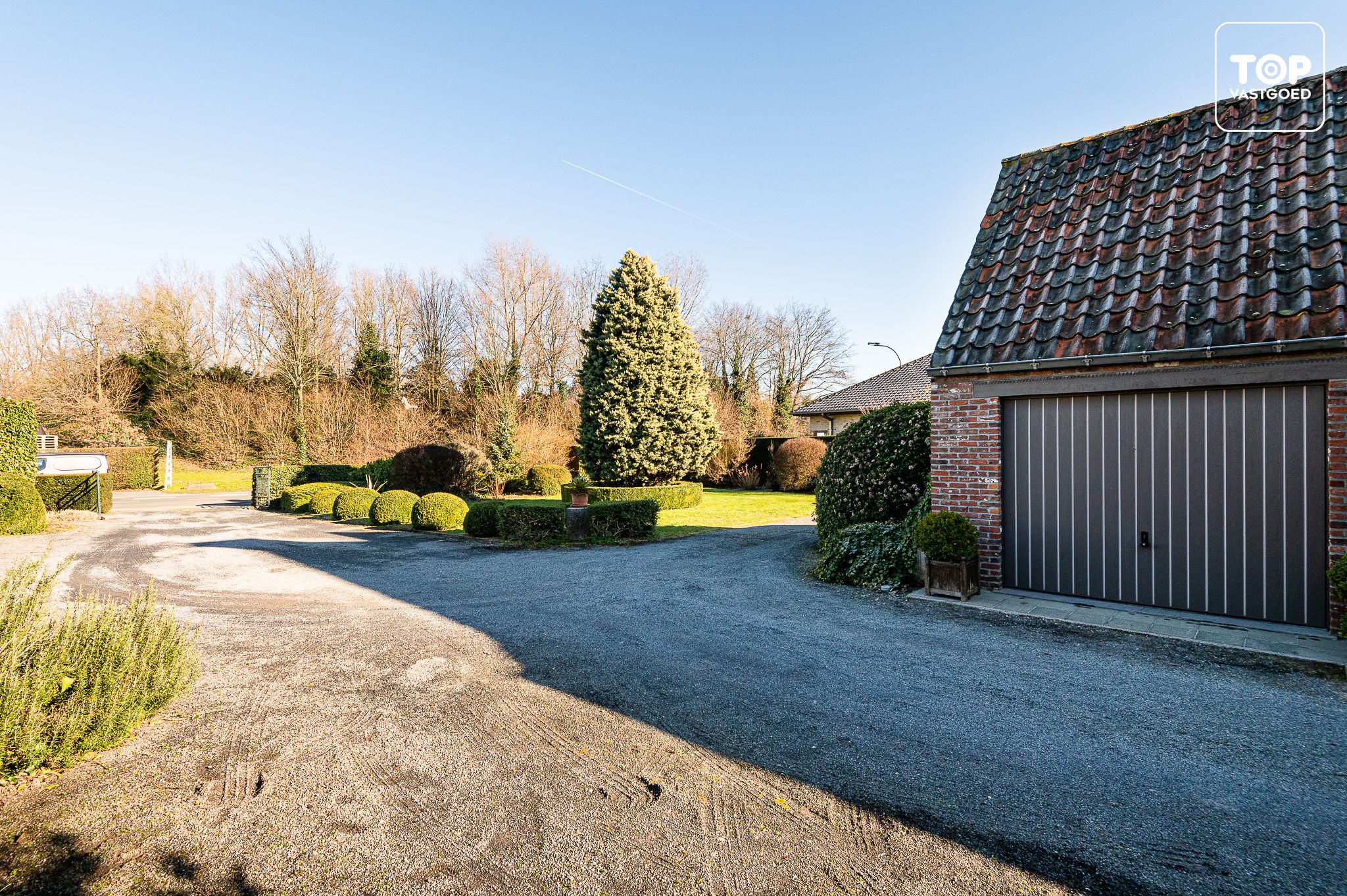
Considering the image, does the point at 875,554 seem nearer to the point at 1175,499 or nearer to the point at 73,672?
the point at 1175,499

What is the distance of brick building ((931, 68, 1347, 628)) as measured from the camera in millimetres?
5605

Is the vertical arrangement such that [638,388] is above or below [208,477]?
above

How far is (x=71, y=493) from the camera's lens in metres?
18.4

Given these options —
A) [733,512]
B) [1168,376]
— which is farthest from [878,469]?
[733,512]

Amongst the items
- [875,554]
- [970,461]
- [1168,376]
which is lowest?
[875,554]

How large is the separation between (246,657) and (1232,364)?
346 inches

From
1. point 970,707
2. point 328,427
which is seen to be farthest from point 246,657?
point 328,427

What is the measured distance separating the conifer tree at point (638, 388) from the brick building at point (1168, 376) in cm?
1343

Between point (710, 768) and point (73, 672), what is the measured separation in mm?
3574

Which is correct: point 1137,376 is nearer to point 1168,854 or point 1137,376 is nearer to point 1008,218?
point 1008,218

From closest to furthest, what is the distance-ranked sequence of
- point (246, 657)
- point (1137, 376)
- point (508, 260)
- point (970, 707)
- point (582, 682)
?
point (970, 707), point (582, 682), point (246, 657), point (1137, 376), point (508, 260)

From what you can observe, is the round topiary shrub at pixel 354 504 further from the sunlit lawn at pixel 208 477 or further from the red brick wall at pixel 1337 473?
the red brick wall at pixel 1337 473

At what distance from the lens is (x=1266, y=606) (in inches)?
225

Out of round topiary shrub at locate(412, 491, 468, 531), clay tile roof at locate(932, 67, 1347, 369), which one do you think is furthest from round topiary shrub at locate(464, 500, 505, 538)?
clay tile roof at locate(932, 67, 1347, 369)
